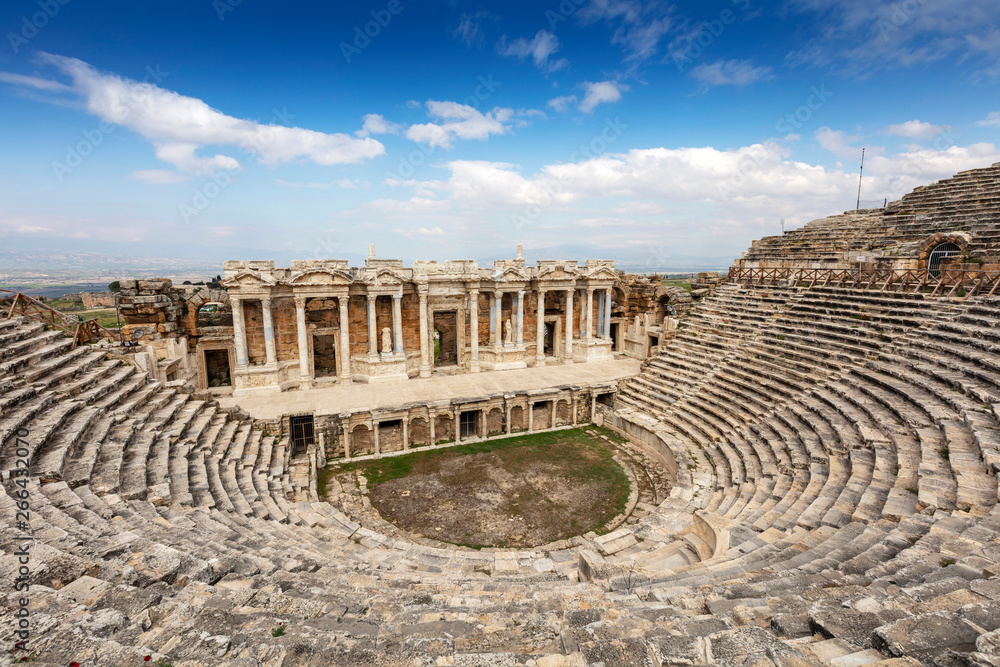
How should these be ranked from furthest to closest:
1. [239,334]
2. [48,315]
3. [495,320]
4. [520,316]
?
1. [520,316]
2. [495,320]
3. [239,334]
4. [48,315]

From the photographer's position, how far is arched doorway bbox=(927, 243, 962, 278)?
18.7 metres

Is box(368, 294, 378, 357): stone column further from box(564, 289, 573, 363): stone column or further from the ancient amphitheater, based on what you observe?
box(564, 289, 573, 363): stone column

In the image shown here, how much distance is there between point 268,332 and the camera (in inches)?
791

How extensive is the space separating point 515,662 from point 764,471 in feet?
34.3

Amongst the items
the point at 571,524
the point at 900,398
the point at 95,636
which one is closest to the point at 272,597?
the point at 95,636

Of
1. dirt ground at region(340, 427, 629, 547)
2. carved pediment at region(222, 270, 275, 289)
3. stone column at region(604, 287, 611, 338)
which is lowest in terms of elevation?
dirt ground at region(340, 427, 629, 547)

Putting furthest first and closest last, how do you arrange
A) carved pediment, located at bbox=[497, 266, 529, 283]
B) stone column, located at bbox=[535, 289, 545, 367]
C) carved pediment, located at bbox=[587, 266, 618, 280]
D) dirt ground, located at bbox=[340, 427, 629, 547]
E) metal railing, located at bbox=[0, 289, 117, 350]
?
carved pediment, located at bbox=[587, 266, 618, 280] < stone column, located at bbox=[535, 289, 545, 367] < carved pediment, located at bbox=[497, 266, 529, 283] < metal railing, located at bbox=[0, 289, 117, 350] < dirt ground, located at bbox=[340, 427, 629, 547]

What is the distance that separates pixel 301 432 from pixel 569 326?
1478 centimetres

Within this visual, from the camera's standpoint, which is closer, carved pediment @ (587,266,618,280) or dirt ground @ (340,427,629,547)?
dirt ground @ (340,427,629,547)

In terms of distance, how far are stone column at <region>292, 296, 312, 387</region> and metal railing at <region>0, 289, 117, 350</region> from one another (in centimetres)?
673

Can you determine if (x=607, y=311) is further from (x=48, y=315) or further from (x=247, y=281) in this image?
(x=48, y=315)

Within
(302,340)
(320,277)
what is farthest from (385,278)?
(302,340)

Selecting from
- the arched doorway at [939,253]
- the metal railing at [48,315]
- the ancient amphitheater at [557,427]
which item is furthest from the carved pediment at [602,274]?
the metal railing at [48,315]

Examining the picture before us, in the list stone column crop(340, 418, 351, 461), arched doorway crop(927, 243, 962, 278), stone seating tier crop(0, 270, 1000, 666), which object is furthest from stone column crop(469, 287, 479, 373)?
arched doorway crop(927, 243, 962, 278)
